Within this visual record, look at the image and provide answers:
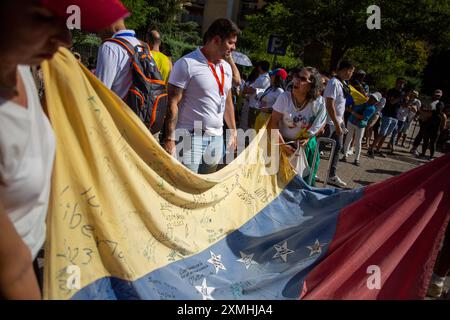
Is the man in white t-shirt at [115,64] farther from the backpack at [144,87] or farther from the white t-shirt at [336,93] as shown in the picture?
the white t-shirt at [336,93]

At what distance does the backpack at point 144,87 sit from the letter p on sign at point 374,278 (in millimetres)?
1961

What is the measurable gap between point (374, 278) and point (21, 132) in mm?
2286

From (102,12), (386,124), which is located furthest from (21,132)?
(386,124)

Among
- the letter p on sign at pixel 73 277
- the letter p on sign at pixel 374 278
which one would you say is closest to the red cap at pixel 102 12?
the letter p on sign at pixel 73 277

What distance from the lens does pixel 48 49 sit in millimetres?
1325

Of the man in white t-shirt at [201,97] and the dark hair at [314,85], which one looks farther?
the dark hair at [314,85]

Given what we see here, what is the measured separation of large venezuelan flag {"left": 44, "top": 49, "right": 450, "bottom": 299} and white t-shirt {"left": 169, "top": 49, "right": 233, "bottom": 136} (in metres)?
0.50

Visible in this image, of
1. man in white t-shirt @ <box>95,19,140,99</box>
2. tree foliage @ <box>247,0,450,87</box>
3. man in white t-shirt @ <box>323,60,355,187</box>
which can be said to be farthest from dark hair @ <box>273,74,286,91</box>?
tree foliage @ <box>247,0,450,87</box>

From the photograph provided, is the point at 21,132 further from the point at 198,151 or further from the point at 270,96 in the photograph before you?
the point at 270,96

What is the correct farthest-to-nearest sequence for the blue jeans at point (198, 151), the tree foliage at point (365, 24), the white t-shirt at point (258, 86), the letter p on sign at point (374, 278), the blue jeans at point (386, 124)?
the tree foliage at point (365, 24)
the blue jeans at point (386, 124)
the white t-shirt at point (258, 86)
the blue jeans at point (198, 151)
the letter p on sign at point (374, 278)

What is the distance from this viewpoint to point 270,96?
28.6ft

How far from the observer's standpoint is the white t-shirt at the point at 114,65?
3314 mm

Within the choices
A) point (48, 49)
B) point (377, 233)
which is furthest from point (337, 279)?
point (48, 49)

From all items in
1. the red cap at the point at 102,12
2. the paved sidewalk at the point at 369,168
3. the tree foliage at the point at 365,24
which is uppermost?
the tree foliage at the point at 365,24
